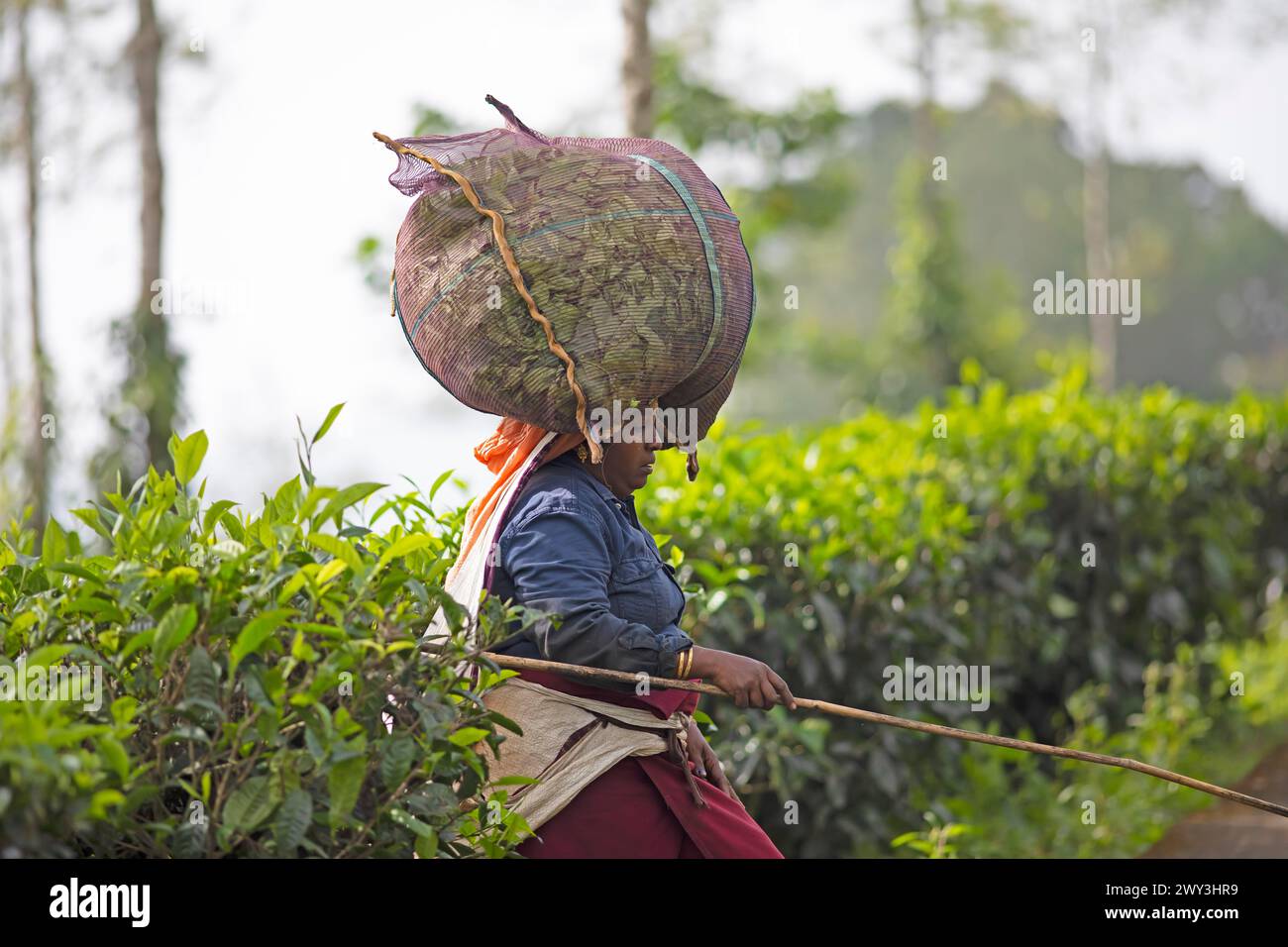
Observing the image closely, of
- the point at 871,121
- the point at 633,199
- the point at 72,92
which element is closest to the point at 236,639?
the point at 633,199

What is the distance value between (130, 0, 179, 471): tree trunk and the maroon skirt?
6.80m

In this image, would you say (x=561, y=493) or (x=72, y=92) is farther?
(x=72, y=92)

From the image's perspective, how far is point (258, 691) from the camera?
2139 millimetres

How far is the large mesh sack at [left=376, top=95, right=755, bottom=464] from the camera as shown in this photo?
2621 millimetres

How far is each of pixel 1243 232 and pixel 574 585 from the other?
51769 mm

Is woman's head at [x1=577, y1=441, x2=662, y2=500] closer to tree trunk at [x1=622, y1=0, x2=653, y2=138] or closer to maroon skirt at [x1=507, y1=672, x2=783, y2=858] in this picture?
maroon skirt at [x1=507, y1=672, x2=783, y2=858]

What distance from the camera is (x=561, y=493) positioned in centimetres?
260

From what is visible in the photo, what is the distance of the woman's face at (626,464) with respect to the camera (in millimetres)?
2738

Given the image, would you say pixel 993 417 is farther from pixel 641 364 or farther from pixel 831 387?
pixel 831 387
